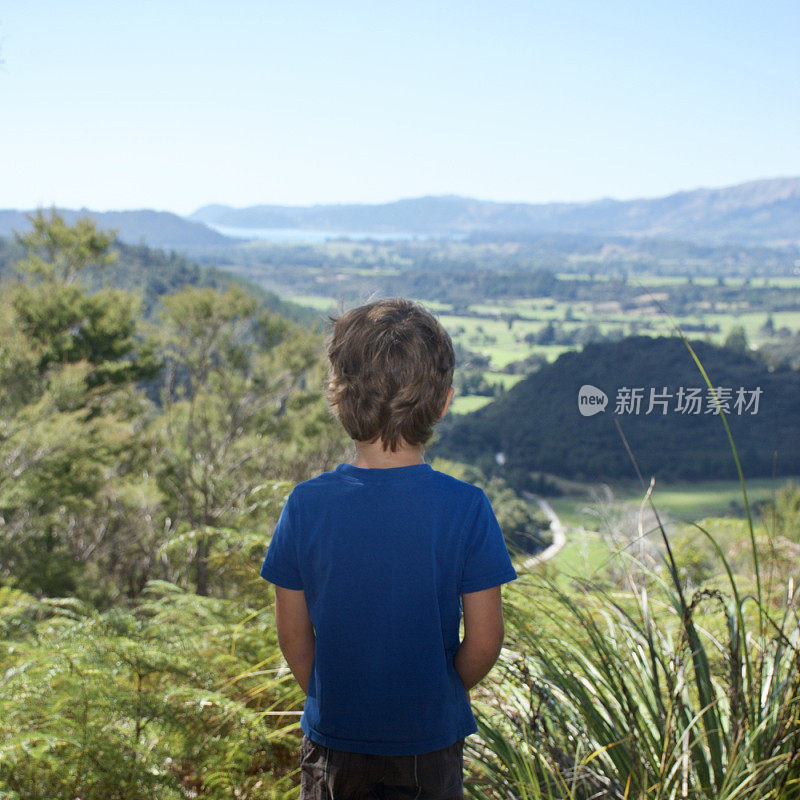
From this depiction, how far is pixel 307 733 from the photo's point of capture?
4.11 ft

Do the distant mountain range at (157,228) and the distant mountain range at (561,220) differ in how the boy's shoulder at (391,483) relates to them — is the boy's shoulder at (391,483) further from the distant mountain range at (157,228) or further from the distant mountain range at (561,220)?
the distant mountain range at (157,228)

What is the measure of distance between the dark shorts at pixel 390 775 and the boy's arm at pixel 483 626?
177mm

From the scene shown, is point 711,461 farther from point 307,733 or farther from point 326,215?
point 326,215

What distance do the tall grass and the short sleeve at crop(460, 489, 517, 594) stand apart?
1.12 ft

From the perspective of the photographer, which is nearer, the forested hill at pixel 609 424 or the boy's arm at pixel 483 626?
the boy's arm at pixel 483 626

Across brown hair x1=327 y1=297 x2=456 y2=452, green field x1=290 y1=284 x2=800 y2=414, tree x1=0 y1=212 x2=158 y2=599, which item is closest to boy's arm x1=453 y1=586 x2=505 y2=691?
brown hair x1=327 y1=297 x2=456 y2=452

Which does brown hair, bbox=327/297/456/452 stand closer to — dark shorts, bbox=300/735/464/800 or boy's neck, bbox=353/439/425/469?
boy's neck, bbox=353/439/425/469

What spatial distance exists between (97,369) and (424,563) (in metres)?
16.0

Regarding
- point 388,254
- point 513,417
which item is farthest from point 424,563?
point 388,254

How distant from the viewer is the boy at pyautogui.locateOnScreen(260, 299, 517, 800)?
3.78ft

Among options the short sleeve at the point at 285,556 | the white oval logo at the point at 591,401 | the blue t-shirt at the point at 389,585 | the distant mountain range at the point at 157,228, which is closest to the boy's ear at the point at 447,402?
the blue t-shirt at the point at 389,585

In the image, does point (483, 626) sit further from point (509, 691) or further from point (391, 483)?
point (509, 691)

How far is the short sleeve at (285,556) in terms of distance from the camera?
1.21m

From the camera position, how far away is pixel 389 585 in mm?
1148
